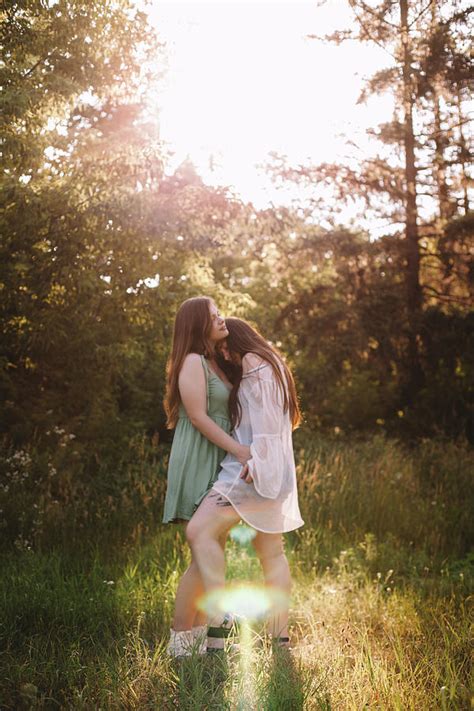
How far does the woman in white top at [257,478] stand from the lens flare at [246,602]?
0.15ft

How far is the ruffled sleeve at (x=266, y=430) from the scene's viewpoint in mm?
3725

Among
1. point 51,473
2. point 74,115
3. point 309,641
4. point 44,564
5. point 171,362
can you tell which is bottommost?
point 309,641

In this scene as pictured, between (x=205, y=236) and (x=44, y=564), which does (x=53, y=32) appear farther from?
(x=44, y=564)

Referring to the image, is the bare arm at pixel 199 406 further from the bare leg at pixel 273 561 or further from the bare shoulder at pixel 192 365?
the bare leg at pixel 273 561

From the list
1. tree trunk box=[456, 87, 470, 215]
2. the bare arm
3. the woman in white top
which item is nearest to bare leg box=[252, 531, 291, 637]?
the woman in white top

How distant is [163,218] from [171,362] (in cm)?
362

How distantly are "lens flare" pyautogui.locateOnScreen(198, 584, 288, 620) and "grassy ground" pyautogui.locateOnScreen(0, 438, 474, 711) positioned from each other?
16 centimetres

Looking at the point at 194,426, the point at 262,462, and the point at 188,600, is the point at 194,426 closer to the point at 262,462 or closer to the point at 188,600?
the point at 262,462

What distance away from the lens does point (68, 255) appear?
6602mm

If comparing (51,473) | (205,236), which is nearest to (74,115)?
(205,236)

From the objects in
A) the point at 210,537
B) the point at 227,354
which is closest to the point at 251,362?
the point at 227,354

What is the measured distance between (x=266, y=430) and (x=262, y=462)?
0.18m

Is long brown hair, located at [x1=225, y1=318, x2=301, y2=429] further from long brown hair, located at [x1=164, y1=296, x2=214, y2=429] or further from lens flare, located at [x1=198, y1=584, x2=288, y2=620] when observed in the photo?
lens flare, located at [x1=198, y1=584, x2=288, y2=620]

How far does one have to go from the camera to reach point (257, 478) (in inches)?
146
